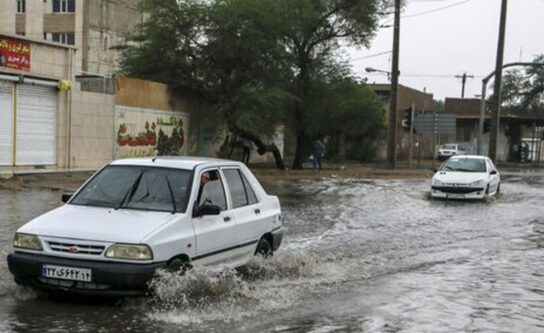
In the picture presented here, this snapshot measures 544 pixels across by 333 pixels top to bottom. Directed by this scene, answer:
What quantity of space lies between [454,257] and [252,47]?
21.2 m

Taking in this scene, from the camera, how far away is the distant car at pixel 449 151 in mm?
58219

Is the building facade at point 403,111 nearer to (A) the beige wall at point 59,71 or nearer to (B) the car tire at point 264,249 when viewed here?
(A) the beige wall at point 59,71

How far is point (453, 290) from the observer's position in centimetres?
888

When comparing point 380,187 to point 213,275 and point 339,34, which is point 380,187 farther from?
point 213,275

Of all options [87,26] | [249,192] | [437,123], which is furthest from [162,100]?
[87,26]

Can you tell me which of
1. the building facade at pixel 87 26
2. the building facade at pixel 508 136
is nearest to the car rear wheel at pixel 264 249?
the building facade at pixel 87 26

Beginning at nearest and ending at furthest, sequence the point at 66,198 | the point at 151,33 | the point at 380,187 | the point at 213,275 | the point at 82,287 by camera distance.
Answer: the point at 82,287 < the point at 213,275 < the point at 66,198 < the point at 380,187 < the point at 151,33

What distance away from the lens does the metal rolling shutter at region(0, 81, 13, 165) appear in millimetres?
21406

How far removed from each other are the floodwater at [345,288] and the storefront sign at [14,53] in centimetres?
668

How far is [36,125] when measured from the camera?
23.0 meters

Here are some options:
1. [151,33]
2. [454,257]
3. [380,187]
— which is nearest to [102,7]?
[151,33]

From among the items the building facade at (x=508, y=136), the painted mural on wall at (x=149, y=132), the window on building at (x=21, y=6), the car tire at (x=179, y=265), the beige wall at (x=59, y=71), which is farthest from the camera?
the building facade at (x=508, y=136)

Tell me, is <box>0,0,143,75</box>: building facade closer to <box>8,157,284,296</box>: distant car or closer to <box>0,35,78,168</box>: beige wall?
<box>0,35,78,168</box>: beige wall

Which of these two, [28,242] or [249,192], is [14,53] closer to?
[249,192]
